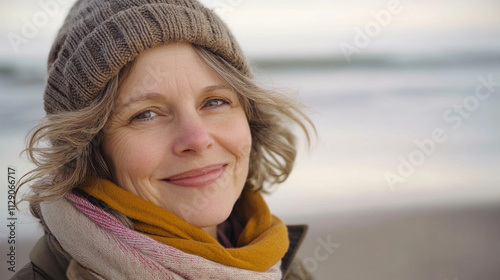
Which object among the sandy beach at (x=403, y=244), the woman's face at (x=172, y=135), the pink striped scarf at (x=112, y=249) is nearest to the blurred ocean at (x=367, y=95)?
the sandy beach at (x=403, y=244)

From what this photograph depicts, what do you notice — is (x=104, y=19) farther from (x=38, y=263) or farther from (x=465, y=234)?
(x=465, y=234)

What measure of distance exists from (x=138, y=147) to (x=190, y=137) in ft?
0.66

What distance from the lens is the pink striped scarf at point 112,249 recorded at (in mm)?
1663

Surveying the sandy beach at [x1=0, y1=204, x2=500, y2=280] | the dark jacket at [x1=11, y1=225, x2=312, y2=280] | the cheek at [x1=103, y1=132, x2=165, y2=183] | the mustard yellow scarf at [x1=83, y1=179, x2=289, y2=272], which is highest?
the cheek at [x1=103, y1=132, x2=165, y2=183]

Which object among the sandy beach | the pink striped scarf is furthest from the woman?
the sandy beach

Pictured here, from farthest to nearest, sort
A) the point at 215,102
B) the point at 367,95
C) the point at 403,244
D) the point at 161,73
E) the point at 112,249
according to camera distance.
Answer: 1. the point at 367,95
2. the point at 403,244
3. the point at 215,102
4. the point at 161,73
5. the point at 112,249

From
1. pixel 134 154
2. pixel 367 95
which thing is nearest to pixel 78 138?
pixel 134 154

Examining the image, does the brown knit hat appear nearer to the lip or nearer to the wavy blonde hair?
the wavy blonde hair

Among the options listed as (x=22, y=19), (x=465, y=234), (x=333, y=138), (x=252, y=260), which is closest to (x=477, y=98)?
(x=333, y=138)

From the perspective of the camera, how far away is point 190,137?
1.78 meters

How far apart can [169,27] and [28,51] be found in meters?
6.97

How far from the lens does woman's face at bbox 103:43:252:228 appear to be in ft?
5.83

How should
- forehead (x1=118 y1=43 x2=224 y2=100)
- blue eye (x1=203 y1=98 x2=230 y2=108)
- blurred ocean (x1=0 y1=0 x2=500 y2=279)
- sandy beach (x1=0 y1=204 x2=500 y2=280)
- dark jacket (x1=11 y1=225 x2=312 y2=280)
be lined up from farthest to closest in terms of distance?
1. blurred ocean (x1=0 y1=0 x2=500 y2=279)
2. sandy beach (x1=0 y1=204 x2=500 y2=280)
3. blue eye (x1=203 y1=98 x2=230 y2=108)
4. forehead (x1=118 y1=43 x2=224 y2=100)
5. dark jacket (x1=11 y1=225 x2=312 y2=280)

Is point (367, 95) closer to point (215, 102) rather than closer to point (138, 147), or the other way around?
point (215, 102)
